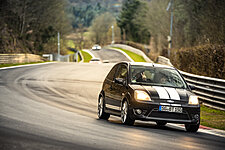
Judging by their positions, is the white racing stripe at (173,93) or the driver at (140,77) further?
the driver at (140,77)

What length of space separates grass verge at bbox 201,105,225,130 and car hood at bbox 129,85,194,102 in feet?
6.51

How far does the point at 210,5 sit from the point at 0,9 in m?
37.1

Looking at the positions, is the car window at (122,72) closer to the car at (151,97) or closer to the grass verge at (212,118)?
the car at (151,97)

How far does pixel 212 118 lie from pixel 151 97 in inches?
175

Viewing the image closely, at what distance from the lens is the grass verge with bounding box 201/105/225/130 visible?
1227 centimetres

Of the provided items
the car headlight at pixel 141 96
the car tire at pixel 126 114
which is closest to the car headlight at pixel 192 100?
the car headlight at pixel 141 96

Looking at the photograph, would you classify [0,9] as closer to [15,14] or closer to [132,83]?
[15,14]

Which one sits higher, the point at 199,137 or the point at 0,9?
the point at 0,9

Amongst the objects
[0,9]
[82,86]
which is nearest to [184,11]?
[0,9]

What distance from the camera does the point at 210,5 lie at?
50531 millimetres

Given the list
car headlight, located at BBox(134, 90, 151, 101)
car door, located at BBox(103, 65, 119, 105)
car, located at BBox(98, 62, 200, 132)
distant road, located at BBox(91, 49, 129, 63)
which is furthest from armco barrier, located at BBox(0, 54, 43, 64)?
car headlight, located at BBox(134, 90, 151, 101)

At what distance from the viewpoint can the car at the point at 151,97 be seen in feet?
33.1

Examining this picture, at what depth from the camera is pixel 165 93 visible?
10.3 meters

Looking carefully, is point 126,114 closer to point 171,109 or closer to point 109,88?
point 171,109
